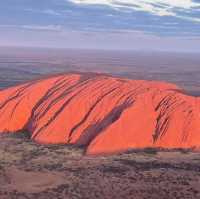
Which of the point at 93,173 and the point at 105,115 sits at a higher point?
the point at 105,115

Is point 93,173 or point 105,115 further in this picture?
point 105,115

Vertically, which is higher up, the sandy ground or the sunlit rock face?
the sunlit rock face

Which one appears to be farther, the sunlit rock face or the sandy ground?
the sunlit rock face

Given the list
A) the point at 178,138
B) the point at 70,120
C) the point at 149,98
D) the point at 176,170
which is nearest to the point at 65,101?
the point at 70,120

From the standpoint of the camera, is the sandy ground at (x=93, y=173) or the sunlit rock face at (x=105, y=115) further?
the sunlit rock face at (x=105, y=115)
